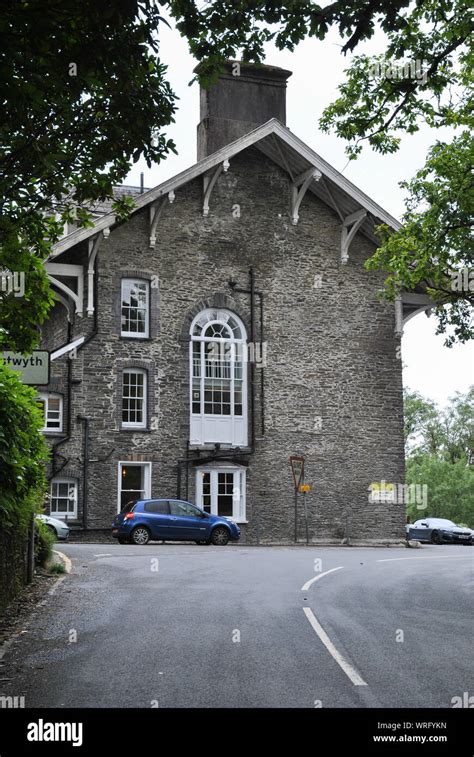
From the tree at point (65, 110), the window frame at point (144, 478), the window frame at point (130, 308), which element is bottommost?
the window frame at point (144, 478)

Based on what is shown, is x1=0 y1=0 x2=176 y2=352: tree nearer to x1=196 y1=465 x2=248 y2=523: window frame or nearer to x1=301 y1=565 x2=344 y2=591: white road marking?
x1=301 y1=565 x2=344 y2=591: white road marking

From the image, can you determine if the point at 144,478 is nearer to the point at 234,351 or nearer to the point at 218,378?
the point at 218,378

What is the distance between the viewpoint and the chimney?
118 feet

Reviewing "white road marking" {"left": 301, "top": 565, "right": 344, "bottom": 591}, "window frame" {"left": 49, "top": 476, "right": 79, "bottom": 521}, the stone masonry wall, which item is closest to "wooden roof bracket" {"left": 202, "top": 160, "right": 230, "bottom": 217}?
the stone masonry wall

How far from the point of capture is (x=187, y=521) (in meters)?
27.8

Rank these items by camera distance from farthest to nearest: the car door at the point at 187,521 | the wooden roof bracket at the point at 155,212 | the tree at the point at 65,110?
the wooden roof bracket at the point at 155,212
the car door at the point at 187,521
the tree at the point at 65,110

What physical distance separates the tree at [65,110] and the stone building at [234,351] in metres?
20.5

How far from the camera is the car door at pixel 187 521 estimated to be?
27547mm

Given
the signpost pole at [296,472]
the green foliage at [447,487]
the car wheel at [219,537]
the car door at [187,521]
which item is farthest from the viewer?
the green foliage at [447,487]

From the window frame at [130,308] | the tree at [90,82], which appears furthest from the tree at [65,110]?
the window frame at [130,308]

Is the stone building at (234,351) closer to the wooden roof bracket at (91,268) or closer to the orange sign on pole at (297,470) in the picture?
the wooden roof bracket at (91,268)

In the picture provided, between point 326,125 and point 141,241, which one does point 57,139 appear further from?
point 141,241

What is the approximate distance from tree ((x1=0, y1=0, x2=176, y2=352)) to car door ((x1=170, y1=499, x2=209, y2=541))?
57.5ft
